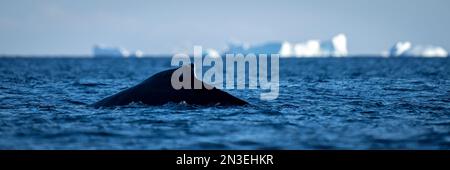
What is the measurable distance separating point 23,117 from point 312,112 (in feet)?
21.7

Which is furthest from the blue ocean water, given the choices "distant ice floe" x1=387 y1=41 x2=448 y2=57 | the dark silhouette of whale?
"distant ice floe" x1=387 y1=41 x2=448 y2=57

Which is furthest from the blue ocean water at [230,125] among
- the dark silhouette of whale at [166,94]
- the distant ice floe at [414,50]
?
the distant ice floe at [414,50]

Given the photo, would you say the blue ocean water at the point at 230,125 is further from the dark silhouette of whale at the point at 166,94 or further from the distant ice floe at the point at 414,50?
the distant ice floe at the point at 414,50

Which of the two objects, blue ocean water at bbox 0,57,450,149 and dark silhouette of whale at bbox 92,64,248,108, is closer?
blue ocean water at bbox 0,57,450,149

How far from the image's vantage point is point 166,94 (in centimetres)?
1498

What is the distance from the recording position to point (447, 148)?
1006 centimetres

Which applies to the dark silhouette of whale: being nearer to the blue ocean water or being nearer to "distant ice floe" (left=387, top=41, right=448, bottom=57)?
the blue ocean water

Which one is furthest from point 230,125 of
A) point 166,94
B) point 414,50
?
point 414,50

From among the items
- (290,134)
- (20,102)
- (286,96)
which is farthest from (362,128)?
(20,102)

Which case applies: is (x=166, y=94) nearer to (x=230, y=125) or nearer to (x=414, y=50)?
(x=230, y=125)

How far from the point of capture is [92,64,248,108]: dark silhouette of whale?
48.7 ft
